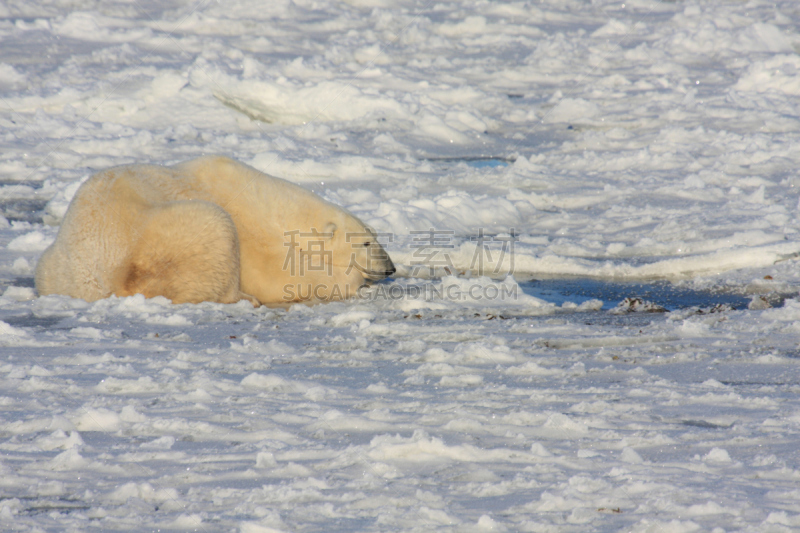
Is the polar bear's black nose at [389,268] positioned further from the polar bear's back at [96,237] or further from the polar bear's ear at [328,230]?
the polar bear's back at [96,237]

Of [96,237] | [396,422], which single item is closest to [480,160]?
[96,237]

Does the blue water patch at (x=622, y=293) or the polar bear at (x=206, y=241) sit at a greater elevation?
the polar bear at (x=206, y=241)

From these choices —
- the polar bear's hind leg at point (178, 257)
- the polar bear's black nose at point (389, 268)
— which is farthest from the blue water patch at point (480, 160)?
the polar bear's hind leg at point (178, 257)

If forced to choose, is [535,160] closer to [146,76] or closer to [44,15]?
[146,76]

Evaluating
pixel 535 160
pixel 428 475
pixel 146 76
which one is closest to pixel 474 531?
pixel 428 475

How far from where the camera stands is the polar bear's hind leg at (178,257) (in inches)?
177

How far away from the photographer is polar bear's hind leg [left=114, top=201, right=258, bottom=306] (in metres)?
4.49

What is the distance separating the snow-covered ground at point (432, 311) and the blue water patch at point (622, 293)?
0.10 meters

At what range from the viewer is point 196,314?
432 cm

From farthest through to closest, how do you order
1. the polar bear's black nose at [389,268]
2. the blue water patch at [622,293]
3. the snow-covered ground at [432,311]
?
the polar bear's black nose at [389,268]
the blue water patch at [622,293]
the snow-covered ground at [432,311]

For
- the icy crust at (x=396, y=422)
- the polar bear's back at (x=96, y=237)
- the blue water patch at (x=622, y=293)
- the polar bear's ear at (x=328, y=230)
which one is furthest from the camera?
the polar bear's ear at (x=328, y=230)

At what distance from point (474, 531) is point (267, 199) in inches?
143

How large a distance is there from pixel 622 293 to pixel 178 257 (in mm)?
3253

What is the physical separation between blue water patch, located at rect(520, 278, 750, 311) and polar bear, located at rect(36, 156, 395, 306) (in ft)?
4.08
